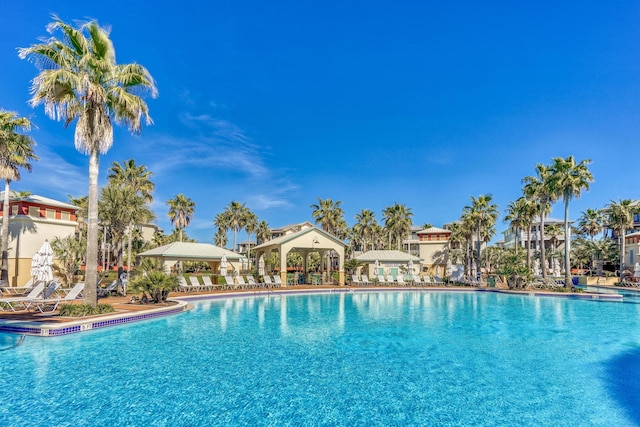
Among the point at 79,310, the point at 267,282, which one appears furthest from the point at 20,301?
the point at 267,282

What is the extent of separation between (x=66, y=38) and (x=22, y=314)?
30.9 ft

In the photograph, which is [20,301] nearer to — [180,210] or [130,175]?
[130,175]

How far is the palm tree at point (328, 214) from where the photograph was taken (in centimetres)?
4419

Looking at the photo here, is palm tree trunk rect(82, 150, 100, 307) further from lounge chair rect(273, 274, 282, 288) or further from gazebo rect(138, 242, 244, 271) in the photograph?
lounge chair rect(273, 274, 282, 288)

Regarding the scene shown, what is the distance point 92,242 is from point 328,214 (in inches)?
1300

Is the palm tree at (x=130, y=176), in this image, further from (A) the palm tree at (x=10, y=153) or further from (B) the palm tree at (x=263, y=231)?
(B) the palm tree at (x=263, y=231)

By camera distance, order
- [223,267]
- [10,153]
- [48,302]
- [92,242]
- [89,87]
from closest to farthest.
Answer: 1. [89,87]
2. [92,242]
3. [48,302]
4. [10,153]
5. [223,267]

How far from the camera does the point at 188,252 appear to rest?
78.0 feet

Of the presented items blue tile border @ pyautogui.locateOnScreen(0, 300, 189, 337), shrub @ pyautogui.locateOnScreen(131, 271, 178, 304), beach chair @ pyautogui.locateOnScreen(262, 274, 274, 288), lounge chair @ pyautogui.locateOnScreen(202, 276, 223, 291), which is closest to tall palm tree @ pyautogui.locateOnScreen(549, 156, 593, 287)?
beach chair @ pyautogui.locateOnScreen(262, 274, 274, 288)

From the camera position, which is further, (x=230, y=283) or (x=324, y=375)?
(x=230, y=283)

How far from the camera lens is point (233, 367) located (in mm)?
7707

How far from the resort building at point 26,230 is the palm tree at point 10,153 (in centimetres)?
296

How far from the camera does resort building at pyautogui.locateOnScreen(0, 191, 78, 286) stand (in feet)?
72.7

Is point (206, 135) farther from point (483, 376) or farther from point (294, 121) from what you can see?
point (483, 376)
